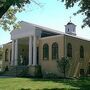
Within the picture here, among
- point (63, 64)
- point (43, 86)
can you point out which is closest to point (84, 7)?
point (43, 86)

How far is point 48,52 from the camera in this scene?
3322 centimetres

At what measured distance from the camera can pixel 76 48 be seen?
33.7m

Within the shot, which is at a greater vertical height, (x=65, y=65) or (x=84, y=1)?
(x=84, y=1)

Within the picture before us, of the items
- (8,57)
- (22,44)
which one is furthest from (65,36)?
(8,57)

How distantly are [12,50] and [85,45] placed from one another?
36.6ft

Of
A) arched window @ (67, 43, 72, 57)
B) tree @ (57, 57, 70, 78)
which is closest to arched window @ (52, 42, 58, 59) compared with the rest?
arched window @ (67, 43, 72, 57)

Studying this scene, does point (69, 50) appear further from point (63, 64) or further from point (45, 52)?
point (45, 52)

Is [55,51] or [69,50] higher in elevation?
[69,50]

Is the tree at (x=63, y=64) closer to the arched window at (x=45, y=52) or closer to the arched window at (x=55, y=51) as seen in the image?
the arched window at (x=55, y=51)

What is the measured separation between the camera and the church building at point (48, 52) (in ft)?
105

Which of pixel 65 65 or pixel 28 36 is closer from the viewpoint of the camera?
pixel 65 65

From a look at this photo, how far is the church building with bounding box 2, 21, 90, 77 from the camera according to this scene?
32.1 m

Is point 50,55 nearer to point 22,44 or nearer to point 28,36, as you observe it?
point 28,36

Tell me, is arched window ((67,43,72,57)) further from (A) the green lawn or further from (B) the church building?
(A) the green lawn
